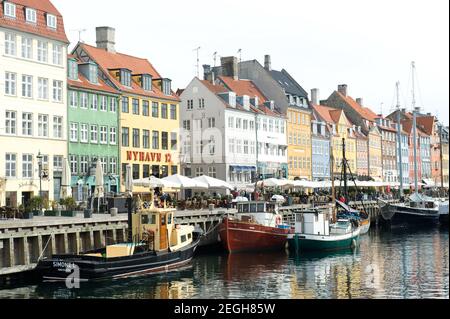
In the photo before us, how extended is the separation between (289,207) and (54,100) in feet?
64.1

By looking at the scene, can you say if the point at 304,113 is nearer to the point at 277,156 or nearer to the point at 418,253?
the point at 277,156

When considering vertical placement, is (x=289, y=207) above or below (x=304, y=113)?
below

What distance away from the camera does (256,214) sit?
4359 cm

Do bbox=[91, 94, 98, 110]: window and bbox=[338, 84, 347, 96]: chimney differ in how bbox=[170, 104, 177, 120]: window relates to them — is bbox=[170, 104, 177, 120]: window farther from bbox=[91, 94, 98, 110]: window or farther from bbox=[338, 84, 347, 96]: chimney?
bbox=[338, 84, 347, 96]: chimney

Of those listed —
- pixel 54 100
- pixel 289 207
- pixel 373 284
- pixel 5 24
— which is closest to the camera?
pixel 373 284

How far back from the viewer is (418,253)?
141ft

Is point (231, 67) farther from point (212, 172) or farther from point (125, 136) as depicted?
point (125, 136)

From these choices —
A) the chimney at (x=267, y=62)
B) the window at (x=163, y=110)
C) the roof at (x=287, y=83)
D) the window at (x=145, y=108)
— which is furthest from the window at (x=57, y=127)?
the chimney at (x=267, y=62)

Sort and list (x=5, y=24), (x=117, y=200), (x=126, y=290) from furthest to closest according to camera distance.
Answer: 1. (x=5, y=24)
2. (x=117, y=200)
3. (x=126, y=290)

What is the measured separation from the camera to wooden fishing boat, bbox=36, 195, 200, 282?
2872cm

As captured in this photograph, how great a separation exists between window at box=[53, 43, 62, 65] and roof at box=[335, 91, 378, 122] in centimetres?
5832

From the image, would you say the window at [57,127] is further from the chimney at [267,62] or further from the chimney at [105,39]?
the chimney at [267,62]

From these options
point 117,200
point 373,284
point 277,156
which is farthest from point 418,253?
point 277,156

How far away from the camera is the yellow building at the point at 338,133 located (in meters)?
91.2
